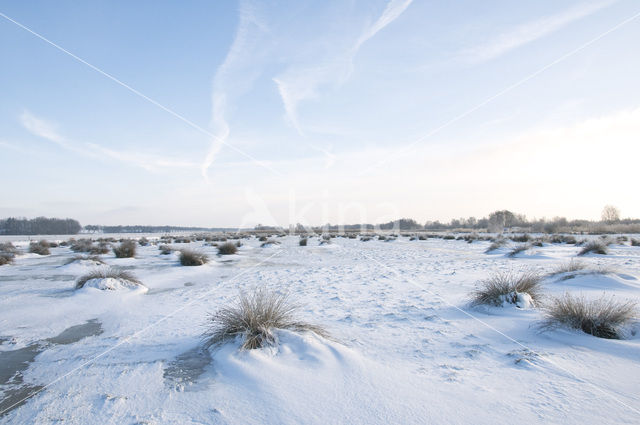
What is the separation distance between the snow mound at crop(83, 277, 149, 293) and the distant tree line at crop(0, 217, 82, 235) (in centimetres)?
11562

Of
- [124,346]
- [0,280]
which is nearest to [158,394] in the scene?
[124,346]

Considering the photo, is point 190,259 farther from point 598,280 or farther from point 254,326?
point 598,280

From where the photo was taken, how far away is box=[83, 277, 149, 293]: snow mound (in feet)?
24.0

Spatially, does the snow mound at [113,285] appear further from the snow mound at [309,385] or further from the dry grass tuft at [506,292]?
the dry grass tuft at [506,292]

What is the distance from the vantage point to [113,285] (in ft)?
24.3

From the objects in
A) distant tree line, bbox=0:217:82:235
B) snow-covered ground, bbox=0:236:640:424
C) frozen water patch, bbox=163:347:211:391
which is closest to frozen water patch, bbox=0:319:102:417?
snow-covered ground, bbox=0:236:640:424

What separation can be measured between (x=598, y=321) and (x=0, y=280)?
14.2m

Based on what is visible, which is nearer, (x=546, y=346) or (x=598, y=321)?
(x=546, y=346)

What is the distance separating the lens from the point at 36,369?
3336mm

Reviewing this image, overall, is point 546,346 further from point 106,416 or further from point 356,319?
point 106,416

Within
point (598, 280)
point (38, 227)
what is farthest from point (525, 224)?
point (38, 227)

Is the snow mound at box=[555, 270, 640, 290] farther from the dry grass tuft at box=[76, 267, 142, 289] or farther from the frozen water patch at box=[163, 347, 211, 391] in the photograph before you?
the dry grass tuft at box=[76, 267, 142, 289]

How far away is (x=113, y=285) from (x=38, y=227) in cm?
12639

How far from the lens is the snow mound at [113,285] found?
7320mm
